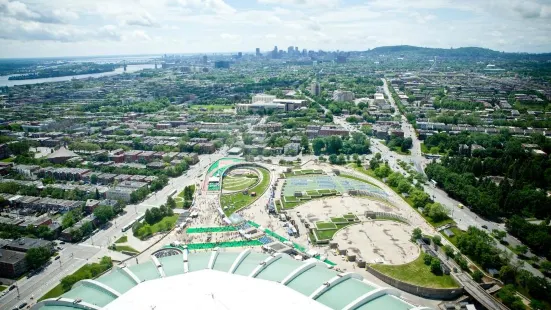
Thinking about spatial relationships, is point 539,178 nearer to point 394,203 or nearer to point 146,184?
point 394,203

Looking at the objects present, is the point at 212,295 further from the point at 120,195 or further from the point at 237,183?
the point at 237,183

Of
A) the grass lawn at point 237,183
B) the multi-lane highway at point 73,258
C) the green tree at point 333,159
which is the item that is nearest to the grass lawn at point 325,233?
the grass lawn at point 237,183

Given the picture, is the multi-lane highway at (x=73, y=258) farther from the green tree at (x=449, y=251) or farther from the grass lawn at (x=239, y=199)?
the green tree at (x=449, y=251)

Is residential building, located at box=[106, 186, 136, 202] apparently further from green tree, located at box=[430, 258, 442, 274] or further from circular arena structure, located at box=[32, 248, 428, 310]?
green tree, located at box=[430, 258, 442, 274]

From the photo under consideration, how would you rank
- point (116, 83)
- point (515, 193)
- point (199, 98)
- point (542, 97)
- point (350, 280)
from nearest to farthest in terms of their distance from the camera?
Answer: 1. point (350, 280)
2. point (515, 193)
3. point (542, 97)
4. point (199, 98)
5. point (116, 83)

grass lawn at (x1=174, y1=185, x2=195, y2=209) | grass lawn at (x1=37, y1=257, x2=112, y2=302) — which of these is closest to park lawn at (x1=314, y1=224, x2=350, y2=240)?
grass lawn at (x1=174, y1=185, x2=195, y2=209)

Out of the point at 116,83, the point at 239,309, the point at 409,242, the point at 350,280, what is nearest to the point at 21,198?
the point at 239,309
